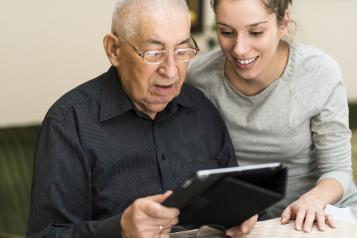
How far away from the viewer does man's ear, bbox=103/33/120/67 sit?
160cm

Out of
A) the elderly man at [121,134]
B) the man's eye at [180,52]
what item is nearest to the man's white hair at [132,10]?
the elderly man at [121,134]

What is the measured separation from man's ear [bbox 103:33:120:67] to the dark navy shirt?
0.07m

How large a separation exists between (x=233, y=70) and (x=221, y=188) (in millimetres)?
847

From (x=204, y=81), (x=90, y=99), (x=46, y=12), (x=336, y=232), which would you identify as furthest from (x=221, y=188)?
(x=46, y=12)

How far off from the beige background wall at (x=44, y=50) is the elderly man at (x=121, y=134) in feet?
3.47

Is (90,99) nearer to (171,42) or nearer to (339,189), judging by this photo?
(171,42)

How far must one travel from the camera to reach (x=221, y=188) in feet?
3.77

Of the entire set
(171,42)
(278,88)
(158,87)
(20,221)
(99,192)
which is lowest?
(20,221)

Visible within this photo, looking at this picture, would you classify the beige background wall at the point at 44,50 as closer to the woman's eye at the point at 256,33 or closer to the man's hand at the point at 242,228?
the woman's eye at the point at 256,33

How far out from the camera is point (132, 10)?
1.54 m

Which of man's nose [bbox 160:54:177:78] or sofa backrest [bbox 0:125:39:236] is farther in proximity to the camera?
sofa backrest [bbox 0:125:39:236]

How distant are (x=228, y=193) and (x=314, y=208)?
0.49 metres

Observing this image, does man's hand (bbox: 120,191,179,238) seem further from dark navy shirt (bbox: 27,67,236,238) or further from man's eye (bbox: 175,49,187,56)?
man's eye (bbox: 175,49,187,56)

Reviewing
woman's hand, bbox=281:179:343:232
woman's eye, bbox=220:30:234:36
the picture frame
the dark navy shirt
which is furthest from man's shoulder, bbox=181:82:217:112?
A: the picture frame
